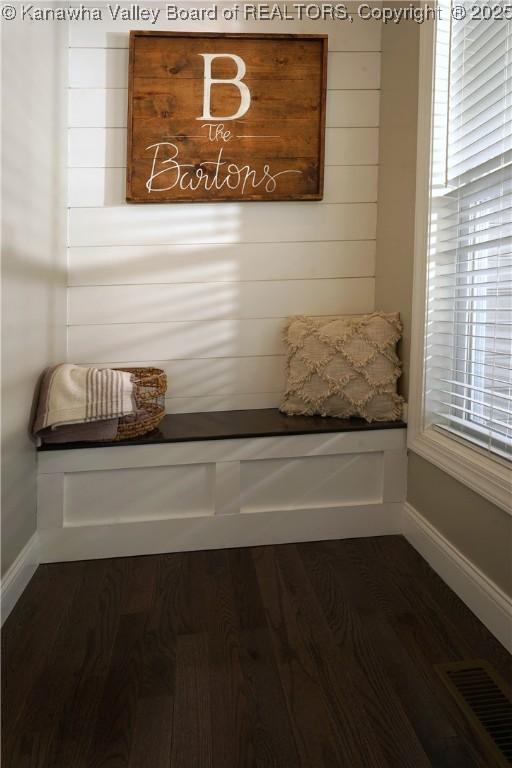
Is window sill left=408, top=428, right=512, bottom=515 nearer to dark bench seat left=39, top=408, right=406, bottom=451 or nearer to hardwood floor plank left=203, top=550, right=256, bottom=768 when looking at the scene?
dark bench seat left=39, top=408, right=406, bottom=451

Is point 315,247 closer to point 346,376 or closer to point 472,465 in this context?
point 346,376

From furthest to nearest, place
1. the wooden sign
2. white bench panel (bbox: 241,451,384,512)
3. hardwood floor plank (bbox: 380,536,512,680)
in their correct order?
the wooden sign < white bench panel (bbox: 241,451,384,512) < hardwood floor plank (bbox: 380,536,512,680)

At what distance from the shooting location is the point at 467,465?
1.64 metres

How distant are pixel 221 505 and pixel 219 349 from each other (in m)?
0.70

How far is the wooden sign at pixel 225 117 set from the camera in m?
2.22

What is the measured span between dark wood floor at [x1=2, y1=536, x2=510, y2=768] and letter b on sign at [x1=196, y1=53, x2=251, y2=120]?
1.78 metres

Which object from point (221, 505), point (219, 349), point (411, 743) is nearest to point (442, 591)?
point (411, 743)

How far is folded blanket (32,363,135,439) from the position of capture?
182cm

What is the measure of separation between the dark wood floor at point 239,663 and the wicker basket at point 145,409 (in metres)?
0.46

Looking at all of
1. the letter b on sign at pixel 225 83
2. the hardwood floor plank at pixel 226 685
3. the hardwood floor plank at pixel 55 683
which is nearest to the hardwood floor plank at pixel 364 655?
the hardwood floor plank at pixel 226 685

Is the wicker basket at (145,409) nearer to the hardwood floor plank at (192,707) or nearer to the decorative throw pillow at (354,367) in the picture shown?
the decorative throw pillow at (354,367)

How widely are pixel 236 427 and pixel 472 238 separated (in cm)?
106

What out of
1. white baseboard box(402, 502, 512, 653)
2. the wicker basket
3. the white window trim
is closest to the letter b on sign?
the white window trim

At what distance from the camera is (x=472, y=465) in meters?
1.62
